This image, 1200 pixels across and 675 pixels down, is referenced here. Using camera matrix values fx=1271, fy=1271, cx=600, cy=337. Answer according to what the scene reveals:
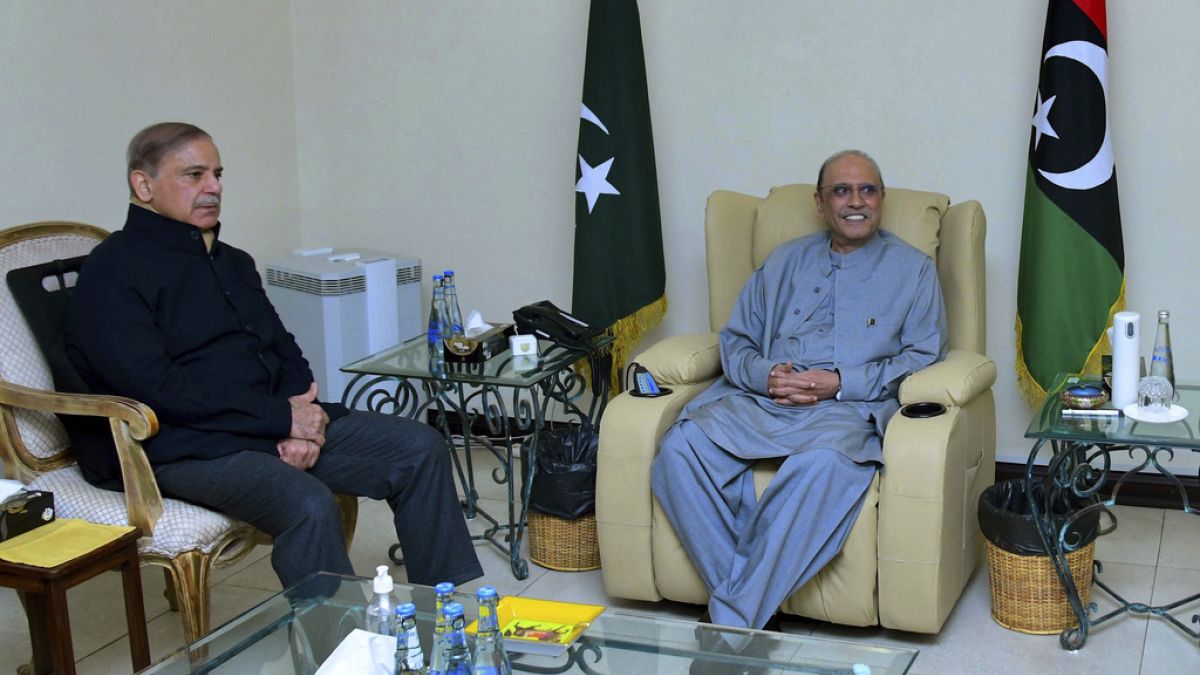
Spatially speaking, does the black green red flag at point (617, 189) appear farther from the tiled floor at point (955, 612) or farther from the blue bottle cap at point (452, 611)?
the blue bottle cap at point (452, 611)

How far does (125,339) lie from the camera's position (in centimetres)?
280

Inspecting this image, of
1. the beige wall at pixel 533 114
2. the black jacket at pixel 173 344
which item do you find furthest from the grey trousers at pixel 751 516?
the beige wall at pixel 533 114

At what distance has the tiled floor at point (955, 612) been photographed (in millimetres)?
2920

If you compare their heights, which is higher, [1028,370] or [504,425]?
[1028,370]

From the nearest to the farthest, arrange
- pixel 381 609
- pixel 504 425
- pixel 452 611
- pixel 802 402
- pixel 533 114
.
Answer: pixel 452 611 < pixel 381 609 < pixel 802 402 < pixel 504 425 < pixel 533 114

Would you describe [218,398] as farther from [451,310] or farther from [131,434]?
[451,310]

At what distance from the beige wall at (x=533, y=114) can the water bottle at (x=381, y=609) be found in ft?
7.00

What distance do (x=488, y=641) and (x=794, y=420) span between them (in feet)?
4.70

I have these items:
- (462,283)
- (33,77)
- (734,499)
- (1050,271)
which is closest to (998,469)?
(1050,271)

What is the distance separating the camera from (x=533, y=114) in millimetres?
4504

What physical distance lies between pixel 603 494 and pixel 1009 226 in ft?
5.40

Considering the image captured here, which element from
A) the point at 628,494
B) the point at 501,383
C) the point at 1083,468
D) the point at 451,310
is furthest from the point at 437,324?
the point at 1083,468

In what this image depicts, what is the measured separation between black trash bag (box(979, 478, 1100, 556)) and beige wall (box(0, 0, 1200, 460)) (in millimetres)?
919

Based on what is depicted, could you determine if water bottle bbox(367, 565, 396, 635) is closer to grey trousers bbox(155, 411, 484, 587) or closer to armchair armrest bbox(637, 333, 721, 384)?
grey trousers bbox(155, 411, 484, 587)
